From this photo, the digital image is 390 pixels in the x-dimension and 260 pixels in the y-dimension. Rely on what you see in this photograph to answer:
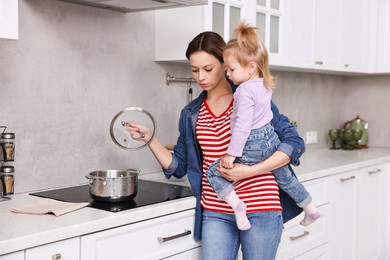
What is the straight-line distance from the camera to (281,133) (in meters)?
2.08

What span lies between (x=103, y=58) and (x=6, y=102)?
526 millimetres

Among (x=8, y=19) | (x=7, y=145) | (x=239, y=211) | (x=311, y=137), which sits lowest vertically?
(x=239, y=211)

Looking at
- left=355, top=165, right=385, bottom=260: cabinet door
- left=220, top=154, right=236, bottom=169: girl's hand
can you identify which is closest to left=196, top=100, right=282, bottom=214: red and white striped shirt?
left=220, top=154, right=236, bottom=169: girl's hand

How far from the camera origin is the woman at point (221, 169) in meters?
2.02

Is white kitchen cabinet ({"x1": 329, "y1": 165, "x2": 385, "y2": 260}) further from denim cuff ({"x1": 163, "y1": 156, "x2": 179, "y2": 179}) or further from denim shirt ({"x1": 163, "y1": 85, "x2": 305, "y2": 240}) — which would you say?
denim cuff ({"x1": 163, "y1": 156, "x2": 179, "y2": 179})

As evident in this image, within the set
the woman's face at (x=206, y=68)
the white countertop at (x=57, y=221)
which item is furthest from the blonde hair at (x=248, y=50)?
the white countertop at (x=57, y=221)

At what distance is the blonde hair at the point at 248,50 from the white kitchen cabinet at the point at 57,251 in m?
0.83

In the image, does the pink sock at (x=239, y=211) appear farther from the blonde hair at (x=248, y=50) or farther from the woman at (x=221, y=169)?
the blonde hair at (x=248, y=50)

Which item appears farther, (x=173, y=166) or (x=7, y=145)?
(x=173, y=166)

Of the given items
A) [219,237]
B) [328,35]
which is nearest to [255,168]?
[219,237]

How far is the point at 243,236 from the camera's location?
2049mm

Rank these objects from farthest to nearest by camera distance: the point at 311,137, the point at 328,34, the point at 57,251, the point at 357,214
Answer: the point at 311,137
the point at 328,34
the point at 357,214
the point at 57,251

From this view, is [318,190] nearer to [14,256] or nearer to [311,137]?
[311,137]

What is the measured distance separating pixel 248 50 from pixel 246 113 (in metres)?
0.22
